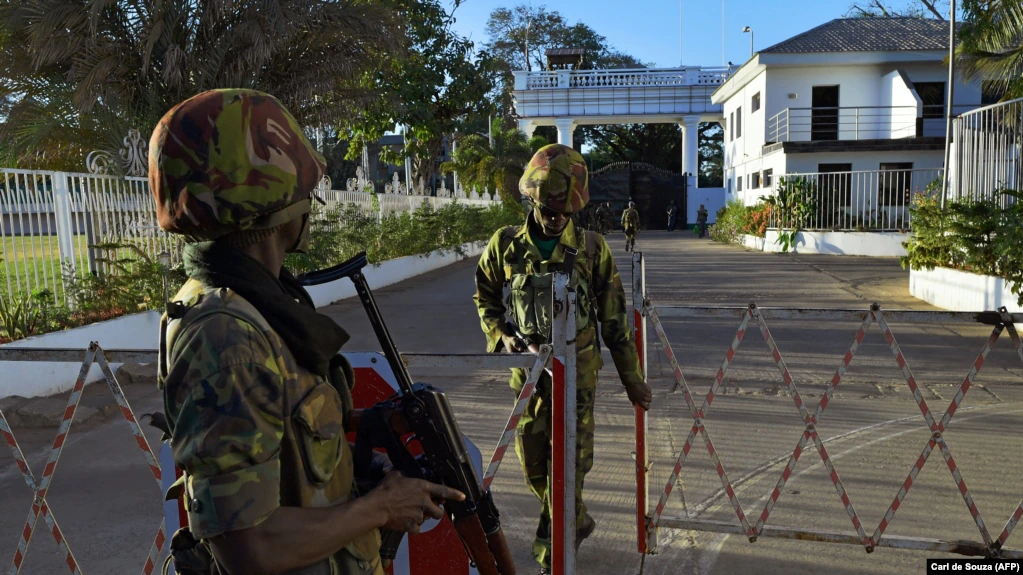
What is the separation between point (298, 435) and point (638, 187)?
36.1 meters

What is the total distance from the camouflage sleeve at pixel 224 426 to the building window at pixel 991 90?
21842 millimetres

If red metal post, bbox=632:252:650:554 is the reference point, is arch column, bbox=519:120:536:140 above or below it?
above

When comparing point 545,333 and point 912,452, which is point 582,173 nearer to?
point 545,333

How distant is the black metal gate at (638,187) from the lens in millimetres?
36219

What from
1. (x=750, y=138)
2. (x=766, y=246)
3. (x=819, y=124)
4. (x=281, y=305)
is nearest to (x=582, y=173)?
(x=281, y=305)

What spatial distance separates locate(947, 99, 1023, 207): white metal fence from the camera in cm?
910

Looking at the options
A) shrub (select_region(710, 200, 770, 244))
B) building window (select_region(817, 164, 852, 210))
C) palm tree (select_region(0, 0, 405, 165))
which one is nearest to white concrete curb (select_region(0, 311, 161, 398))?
palm tree (select_region(0, 0, 405, 165))

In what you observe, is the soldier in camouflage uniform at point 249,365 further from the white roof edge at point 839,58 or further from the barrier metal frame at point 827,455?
the white roof edge at point 839,58

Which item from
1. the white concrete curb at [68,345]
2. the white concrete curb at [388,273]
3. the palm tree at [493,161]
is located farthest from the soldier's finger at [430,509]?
the palm tree at [493,161]

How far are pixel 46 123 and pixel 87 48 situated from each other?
45.0 inches

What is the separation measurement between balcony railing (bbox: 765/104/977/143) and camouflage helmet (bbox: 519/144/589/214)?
22240mm

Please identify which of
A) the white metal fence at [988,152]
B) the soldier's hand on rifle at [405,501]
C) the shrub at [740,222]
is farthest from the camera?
the shrub at [740,222]

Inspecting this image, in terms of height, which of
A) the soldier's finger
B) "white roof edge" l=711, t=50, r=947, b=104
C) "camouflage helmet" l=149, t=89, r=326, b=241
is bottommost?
the soldier's finger

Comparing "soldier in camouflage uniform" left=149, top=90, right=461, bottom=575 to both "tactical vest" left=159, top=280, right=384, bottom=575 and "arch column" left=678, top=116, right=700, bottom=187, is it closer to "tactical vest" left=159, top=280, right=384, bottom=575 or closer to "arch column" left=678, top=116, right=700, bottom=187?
"tactical vest" left=159, top=280, right=384, bottom=575
